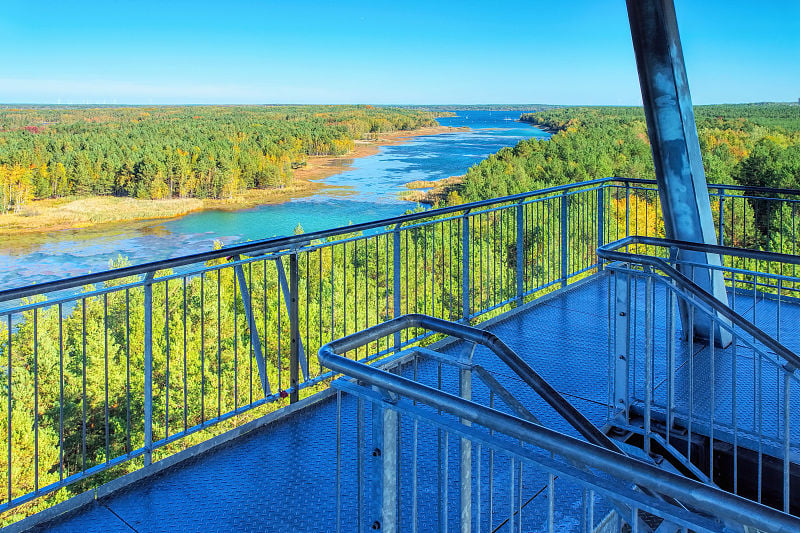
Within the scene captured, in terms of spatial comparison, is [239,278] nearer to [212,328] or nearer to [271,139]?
[212,328]

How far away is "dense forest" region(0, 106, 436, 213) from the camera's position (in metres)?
69.9

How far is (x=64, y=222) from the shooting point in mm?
67625

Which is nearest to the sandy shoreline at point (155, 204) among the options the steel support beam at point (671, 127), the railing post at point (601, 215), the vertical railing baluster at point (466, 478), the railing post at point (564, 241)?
the railing post at point (601, 215)

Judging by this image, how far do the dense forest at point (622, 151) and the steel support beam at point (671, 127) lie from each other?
130 feet

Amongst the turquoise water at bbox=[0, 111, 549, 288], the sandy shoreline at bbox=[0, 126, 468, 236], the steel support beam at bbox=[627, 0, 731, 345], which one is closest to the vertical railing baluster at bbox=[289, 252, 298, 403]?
the steel support beam at bbox=[627, 0, 731, 345]

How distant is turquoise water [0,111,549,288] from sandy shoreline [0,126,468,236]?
1.02m

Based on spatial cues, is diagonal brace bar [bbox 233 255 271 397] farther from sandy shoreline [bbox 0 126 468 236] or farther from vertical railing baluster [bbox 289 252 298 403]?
sandy shoreline [bbox 0 126 468 236]

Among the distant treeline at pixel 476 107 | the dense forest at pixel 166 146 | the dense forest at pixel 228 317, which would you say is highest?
the distant treeline at pixel 476 107

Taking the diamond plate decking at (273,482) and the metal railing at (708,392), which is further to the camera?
the metal railing at (708,392)

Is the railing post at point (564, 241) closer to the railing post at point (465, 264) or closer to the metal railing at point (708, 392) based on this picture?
the railing post at point (465, 264)

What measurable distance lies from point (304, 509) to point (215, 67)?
3880 inches

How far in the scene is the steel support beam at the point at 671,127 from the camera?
181 inches

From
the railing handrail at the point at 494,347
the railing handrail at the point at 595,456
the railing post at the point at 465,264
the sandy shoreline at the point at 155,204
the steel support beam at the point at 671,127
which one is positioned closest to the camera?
the railing handrail at the point at 595,456

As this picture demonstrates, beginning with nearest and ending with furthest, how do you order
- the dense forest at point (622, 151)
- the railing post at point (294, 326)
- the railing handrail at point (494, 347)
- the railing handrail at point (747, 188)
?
the railing handrail at point (494, 347) < the railing post at point (294, 326) < the railing handrail at point (747, 188) < the dense forest at point (622, 151)
